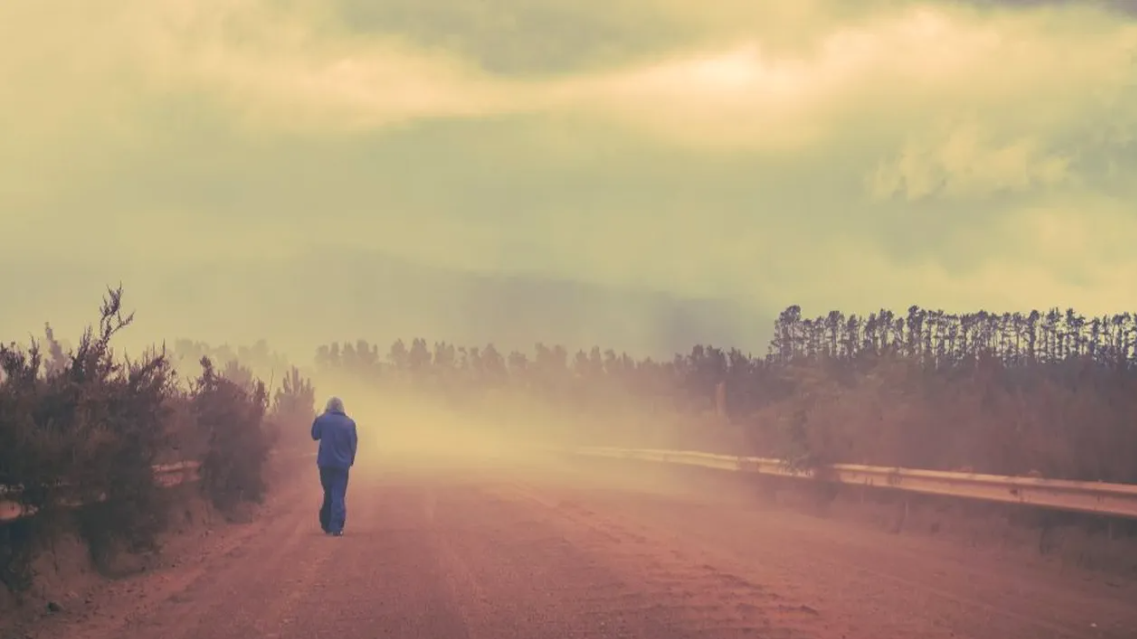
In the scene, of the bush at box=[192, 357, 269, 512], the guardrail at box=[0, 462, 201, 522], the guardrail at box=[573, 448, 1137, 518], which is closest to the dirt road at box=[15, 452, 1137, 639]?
the guardrail at box=[573, 448, 1137, 518]

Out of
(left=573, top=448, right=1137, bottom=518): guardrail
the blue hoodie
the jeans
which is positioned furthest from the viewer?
the blue hoodie

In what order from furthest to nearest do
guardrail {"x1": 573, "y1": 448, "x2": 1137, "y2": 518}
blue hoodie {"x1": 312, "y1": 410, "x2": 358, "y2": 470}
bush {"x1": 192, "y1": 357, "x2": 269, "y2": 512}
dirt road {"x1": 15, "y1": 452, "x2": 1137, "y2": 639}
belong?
bush {"x1": 192, "y1": 357, "x2": 269, "y2": 512}, blue hoodie {"x1": 312, "y1": 410, "x2": 358, "y2": 470}, guardrail {"x1": 573, "y1": 448, "x2": 1137, "y2": 518}, dirt road {"x1": 15, "y1": 452, "x2": 1137, "y2": 639}

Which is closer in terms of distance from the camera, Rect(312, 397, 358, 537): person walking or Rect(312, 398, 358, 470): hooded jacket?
Rect(312, 397, 358, 537): person walking

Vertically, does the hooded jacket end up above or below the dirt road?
above

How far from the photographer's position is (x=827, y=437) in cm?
2288

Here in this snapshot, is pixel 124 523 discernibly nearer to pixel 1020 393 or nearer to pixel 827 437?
pixel 827 437

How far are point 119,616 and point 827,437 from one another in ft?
51.5

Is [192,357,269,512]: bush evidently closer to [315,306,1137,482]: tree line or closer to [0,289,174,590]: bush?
[0,289,174,590]: bush

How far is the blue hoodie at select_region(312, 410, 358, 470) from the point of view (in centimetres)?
1759

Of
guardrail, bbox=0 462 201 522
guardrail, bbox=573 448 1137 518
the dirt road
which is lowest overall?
the dirt road

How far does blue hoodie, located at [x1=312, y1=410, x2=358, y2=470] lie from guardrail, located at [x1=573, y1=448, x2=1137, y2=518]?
29.0 ft

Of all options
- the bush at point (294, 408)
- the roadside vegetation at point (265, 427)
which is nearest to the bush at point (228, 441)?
the roadside vegetation at point (265, 427)

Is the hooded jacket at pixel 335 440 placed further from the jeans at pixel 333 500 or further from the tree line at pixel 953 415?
the tree line at pixel 953 415

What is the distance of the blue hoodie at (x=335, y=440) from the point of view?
57.7 ft
